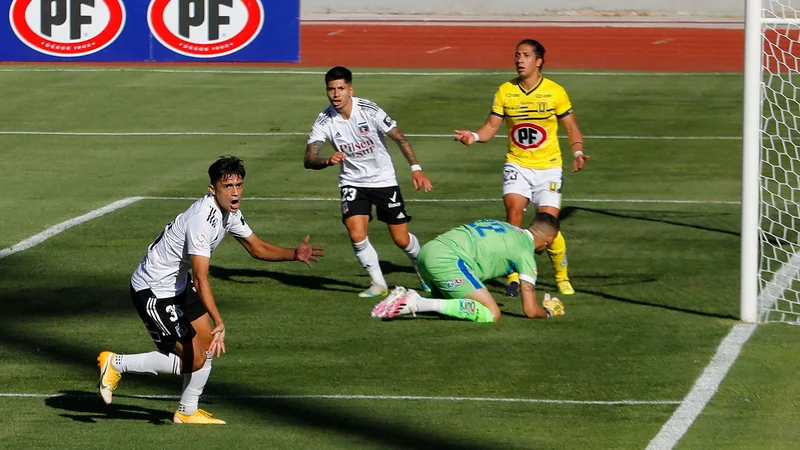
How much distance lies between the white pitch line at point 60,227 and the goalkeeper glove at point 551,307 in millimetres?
5715

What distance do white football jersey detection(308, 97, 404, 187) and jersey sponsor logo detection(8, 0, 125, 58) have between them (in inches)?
514

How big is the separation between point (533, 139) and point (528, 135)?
6 cm

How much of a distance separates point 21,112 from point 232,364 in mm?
15743

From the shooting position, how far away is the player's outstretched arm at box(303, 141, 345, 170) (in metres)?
11.3

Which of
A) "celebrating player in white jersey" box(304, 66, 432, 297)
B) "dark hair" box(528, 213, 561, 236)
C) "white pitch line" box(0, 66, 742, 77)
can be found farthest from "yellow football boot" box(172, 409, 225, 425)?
"white pitch line" box(0, 66, 742, 77)

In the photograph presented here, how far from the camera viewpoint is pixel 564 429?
8.28 m

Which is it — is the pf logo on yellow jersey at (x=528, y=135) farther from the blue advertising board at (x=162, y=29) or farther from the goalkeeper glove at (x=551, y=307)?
the blue advertising board at (x=162, y=29)

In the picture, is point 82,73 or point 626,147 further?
point 82,73

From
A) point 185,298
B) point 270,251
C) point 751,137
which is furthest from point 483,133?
point 185,298

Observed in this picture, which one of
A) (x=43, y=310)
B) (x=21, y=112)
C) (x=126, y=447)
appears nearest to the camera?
(x=126, y=447)

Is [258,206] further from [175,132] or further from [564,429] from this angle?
[564,429]

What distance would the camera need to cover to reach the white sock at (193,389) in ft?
27.3

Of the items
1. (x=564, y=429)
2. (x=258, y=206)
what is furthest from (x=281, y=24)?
(x=564, y=429)

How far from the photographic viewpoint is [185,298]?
→ 28.4 ft
